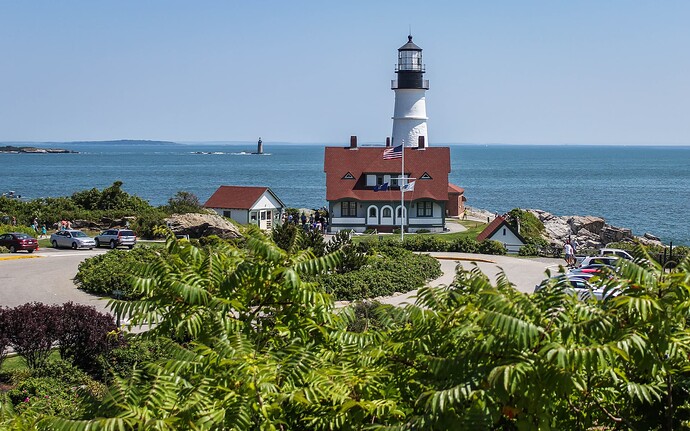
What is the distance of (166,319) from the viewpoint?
798 centimetres

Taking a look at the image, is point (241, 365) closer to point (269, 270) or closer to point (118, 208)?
point (269, 270)

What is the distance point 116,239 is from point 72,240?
244 cm

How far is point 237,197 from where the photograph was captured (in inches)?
2092

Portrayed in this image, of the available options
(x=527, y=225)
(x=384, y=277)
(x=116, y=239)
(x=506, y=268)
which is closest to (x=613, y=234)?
(x=527, y=225)

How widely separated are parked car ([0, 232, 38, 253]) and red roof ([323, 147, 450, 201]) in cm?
1974

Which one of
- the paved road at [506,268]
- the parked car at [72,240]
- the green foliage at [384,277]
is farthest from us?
the parked car at [72,240]

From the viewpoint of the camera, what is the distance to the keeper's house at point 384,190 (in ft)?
177

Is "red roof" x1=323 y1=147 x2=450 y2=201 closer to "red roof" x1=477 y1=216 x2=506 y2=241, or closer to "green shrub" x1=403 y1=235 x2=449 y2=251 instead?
"red roof" x1=477 y1=216 x2=506 y2=241

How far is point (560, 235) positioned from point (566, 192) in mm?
71206

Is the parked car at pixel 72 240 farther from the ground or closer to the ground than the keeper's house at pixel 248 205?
closer to the ground

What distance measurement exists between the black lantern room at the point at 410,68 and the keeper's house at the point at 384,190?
855 centimetres

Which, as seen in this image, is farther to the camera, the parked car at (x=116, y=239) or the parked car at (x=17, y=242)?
the parked car at (x=116, y=239)

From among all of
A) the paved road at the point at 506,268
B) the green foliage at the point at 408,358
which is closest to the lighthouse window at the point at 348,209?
the paved road at the point at 506,268

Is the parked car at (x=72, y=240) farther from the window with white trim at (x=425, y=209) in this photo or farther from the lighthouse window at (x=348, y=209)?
the window with white trim at (x=425, y=209)
